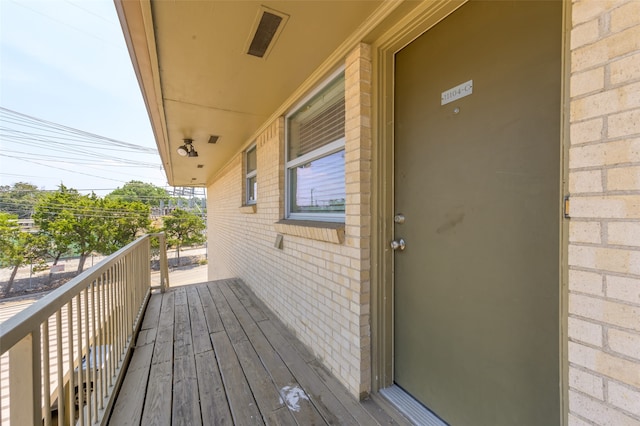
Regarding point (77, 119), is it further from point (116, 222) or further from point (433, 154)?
point (433, 154)

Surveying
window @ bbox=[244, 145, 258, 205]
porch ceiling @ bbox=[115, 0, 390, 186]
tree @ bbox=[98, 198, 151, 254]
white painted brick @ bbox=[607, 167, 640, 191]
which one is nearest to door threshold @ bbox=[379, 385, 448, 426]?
white painted brick @ bbox=[607, 167, 640, 191]

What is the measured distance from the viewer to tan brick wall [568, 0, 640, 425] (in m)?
0.70

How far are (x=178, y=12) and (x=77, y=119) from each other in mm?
23563

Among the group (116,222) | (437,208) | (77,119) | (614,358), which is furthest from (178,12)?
(77,119)

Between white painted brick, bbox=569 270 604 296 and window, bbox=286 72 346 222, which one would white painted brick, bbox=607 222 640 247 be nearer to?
white painted brick, bbox=569 270 604 296

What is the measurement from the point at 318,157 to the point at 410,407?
1.91 meters

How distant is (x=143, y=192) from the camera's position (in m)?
41.8

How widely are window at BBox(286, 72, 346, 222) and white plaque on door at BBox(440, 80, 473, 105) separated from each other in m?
0.78

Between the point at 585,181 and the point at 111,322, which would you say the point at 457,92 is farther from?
the point at 111,322

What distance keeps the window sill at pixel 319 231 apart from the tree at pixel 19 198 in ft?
60.7

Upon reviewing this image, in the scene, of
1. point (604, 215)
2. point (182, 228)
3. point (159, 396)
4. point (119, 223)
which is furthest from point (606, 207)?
point (182, 228)

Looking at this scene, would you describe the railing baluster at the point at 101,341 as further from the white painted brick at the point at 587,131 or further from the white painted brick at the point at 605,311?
the white painted brick at the point at 587,131

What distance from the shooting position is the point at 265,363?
209 cm

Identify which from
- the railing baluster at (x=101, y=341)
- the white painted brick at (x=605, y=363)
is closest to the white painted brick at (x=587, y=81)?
the white painted brick at (x=605, y=363)
